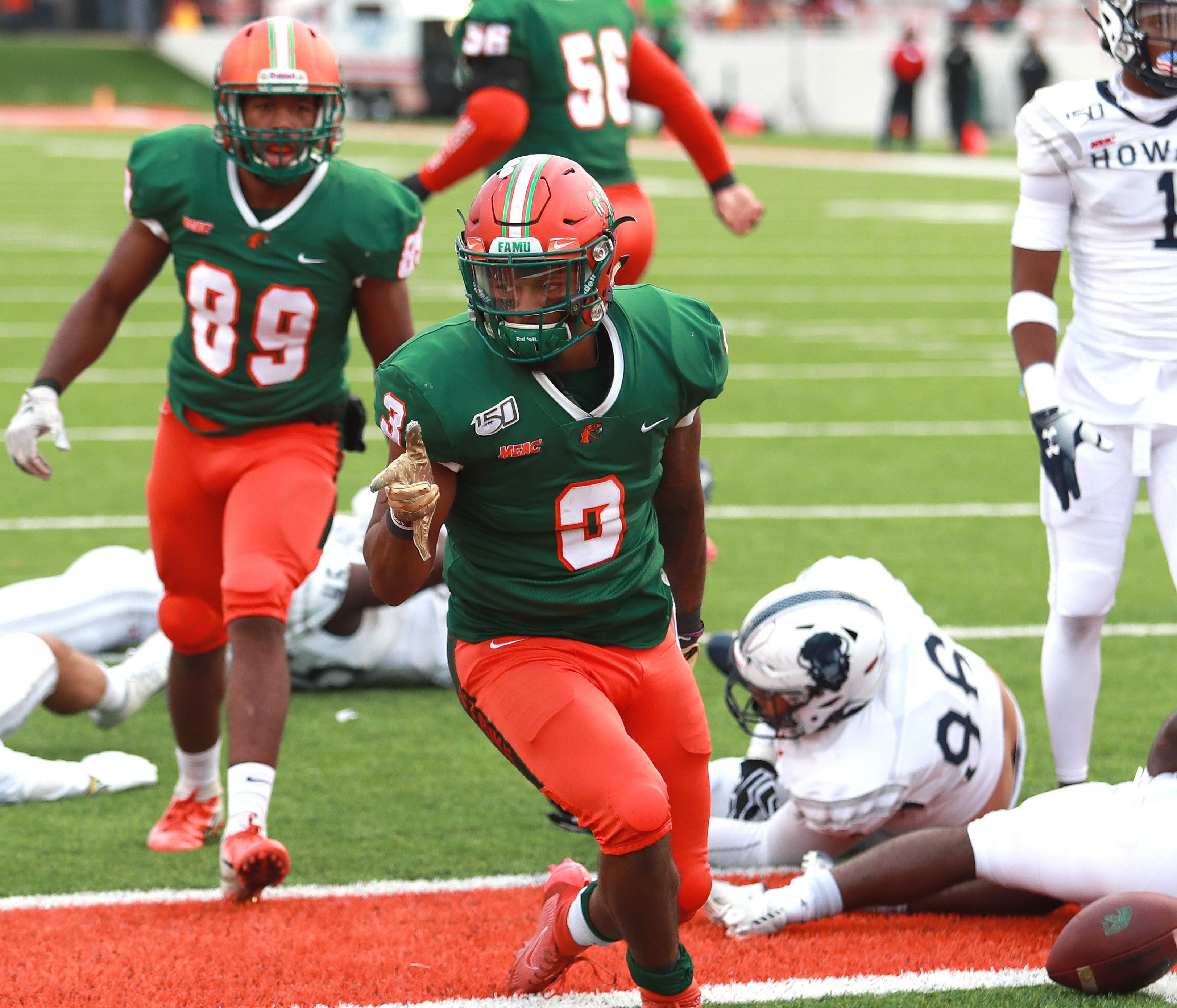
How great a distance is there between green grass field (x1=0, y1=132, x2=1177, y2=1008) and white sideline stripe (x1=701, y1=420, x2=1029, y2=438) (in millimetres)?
76

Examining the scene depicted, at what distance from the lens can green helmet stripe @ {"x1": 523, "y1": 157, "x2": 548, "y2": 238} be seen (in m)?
2.79

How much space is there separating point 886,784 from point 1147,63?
Result: 5.61ft

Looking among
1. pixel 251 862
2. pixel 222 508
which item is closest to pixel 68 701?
pixel 222 508

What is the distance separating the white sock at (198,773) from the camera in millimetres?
4102

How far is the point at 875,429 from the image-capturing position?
28.9ft

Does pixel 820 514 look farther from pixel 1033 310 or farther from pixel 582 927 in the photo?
pixel 582 927

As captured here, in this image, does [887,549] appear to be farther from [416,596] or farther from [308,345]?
[308,345]

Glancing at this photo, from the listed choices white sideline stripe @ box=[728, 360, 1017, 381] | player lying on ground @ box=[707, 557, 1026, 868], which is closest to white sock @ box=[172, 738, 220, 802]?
player lying on ground @ box=[707, 557, 1026, 868]

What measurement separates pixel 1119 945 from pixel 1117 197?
68.2 inches

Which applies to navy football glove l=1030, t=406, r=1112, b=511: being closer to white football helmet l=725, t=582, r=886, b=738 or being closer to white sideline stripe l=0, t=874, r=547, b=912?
white football helmet l=725, t=582, r=886, b=738

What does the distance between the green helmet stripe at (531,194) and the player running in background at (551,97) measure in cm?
208

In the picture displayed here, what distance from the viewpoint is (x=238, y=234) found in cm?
391

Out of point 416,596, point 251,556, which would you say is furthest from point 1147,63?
point 416,596

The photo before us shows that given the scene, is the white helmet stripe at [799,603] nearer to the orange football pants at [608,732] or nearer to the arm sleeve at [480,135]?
the orange football pants at [608,732]
